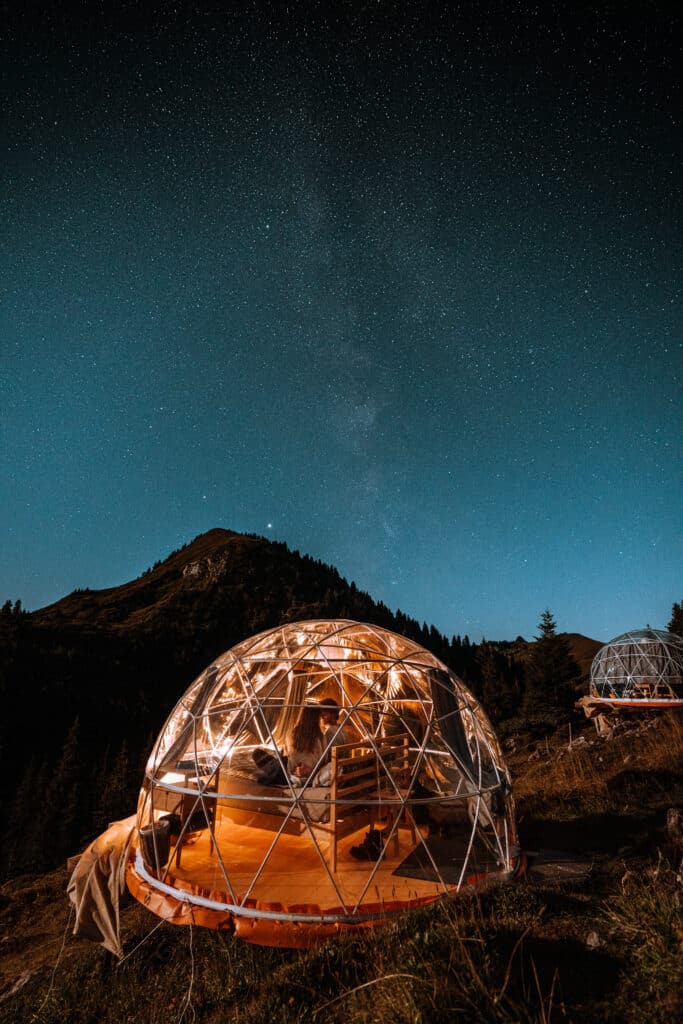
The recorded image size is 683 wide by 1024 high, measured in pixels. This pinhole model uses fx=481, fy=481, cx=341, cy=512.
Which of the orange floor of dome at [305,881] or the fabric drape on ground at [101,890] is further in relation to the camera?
the fabric drape on ground at [101,890]

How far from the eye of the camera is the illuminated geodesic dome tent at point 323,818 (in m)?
6.15

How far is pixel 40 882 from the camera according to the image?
19297 mm

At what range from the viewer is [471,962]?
3941 mm

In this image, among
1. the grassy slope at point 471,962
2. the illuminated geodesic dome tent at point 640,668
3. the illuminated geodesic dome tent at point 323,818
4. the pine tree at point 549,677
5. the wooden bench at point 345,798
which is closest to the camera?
the grassy slope at point 471,962

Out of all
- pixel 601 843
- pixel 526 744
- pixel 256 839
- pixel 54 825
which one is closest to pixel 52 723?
pixel 54 825

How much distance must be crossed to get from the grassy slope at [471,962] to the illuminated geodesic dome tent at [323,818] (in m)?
0.58

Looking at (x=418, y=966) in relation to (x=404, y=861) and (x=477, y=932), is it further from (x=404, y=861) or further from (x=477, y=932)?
(x=404, y=861)

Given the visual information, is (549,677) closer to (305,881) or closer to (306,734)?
(306,734)

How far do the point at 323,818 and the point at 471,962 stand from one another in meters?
4.00

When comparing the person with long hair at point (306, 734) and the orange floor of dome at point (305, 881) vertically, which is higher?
the person with long hair at point (306, 734)

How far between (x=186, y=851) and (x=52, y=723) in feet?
187

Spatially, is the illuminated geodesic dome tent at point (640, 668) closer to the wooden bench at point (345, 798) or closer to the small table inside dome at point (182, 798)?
the wooden bench at point (345, 798)

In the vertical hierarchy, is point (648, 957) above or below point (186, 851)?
above

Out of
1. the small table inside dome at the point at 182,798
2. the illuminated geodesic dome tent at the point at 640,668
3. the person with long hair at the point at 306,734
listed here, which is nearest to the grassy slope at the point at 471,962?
the small table inside dome at the point at 182,798
